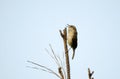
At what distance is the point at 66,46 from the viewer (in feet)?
10.3

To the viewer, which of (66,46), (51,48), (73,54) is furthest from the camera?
(51,48)

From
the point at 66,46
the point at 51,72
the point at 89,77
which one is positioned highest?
the point at 66,46

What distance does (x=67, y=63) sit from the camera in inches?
115

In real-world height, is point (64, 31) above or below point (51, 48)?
above

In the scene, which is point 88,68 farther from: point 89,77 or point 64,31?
point 64,31

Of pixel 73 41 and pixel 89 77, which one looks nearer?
pixel 73 41

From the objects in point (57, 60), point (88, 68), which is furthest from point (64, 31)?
point (88, 68)

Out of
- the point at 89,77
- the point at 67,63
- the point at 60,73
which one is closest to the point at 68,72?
the point at 67,63

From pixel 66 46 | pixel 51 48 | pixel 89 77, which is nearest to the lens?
pixel 66 46

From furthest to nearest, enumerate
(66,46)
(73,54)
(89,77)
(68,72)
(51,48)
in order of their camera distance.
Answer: (89,77), (51,48), (73,54), (66,46), (68,72)

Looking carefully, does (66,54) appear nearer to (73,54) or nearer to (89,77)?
(73,54)

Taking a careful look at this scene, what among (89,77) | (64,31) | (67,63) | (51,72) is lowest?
(89,77)

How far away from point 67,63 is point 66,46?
339mm

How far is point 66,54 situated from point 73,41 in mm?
262
